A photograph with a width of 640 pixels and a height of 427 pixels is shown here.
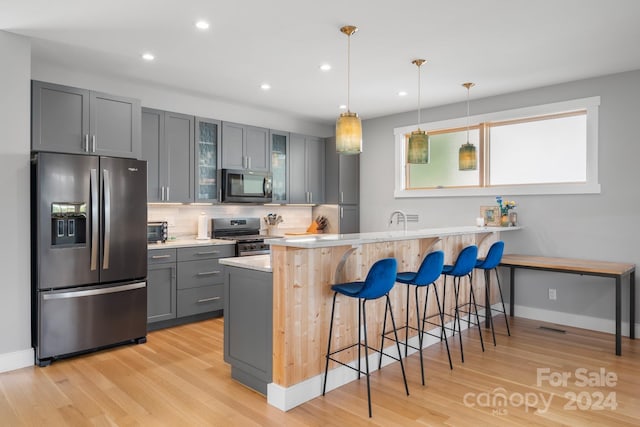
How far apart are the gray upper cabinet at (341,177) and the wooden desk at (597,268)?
8.56ft

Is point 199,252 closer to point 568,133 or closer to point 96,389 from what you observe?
point 96,389

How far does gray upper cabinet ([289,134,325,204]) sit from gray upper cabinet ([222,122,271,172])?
1.57 feet

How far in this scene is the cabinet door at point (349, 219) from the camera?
21.0 feet

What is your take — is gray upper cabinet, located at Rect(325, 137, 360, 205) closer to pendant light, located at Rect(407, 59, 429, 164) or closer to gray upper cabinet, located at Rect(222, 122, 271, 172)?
gray upper cabinet, located at Rect(222, 122, 271, 172)

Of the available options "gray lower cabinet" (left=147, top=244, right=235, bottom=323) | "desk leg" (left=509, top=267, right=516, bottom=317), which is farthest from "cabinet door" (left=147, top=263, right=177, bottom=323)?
"desk leg" (left=509, top=267, right=516, bottom=317)

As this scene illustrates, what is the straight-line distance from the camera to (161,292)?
4387mm

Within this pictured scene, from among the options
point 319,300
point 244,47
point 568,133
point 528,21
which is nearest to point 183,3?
point 244,47

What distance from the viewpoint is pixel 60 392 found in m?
2.93

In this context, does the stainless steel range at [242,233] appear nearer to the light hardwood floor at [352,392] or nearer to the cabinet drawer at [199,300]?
the cabinet drawer at [199,300]

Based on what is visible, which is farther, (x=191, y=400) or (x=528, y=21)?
(x=528, y=21)

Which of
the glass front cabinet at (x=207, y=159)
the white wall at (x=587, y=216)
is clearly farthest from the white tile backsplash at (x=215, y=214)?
the white wall at (x=587, y=216)

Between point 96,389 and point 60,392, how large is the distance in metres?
0.23

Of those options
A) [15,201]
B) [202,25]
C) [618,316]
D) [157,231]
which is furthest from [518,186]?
[15,201]

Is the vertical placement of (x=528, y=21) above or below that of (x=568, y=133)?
above
